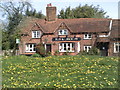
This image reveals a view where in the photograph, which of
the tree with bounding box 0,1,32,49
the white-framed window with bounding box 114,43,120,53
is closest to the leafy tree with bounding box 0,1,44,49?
the tree with bounding box 0,1,32,49

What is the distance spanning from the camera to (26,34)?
4428 centimetres

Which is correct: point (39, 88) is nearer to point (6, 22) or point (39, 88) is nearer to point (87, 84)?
point (87, 84)

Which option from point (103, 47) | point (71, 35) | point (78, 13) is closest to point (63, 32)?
point (71, 35)

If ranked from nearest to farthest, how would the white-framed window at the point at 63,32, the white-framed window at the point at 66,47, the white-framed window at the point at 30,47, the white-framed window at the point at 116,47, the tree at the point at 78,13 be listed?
the white-framed window at the point at 116,47 < the white-framed window at the point at 66,47 < the white-framed window at the point at 63,32 < the white-framed window at the point at 30,47 < the tree at the point at 78,13

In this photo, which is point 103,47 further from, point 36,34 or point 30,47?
point 30,47

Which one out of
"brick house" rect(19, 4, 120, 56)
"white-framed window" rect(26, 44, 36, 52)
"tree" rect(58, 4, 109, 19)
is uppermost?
"tree" rect(58, 4, 109, 19)

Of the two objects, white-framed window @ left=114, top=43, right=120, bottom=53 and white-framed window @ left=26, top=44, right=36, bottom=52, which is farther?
white-framed window @ left=26, top=44, right=36, bottom=52

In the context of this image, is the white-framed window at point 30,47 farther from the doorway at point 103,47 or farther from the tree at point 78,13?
the tree at point 78,13

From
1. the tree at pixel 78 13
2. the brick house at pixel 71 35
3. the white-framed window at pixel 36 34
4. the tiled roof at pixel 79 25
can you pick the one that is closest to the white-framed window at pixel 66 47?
the brick house at pixel 71 35

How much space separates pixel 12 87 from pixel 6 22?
32.7m

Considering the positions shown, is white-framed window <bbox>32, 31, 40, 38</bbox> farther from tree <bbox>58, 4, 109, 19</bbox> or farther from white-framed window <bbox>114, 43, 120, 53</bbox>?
tree <bbox>58, 4, 109, 19</bbox>

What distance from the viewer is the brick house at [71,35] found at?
4029cm

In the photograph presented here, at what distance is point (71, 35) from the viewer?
42.5 metres

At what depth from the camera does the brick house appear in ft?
132
